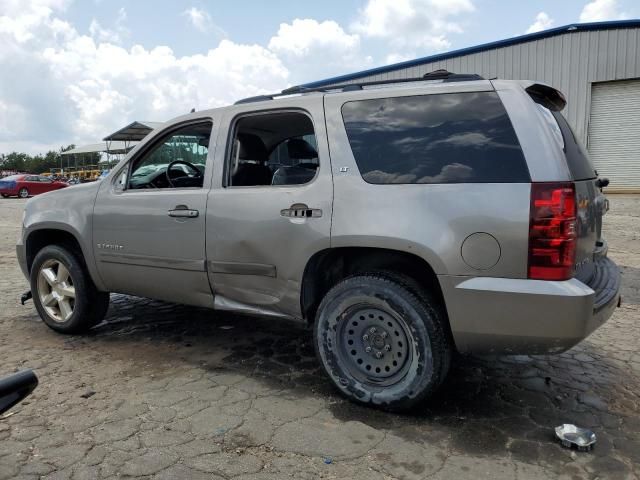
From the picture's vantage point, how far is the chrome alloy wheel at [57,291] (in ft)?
14.5

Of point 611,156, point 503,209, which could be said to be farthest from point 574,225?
point 611,156

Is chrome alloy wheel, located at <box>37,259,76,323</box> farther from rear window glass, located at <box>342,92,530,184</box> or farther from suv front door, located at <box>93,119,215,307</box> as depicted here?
rear window glass, located at <box>342,92,530,184</box>

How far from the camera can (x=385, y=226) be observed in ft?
9.33

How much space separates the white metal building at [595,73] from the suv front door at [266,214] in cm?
1216

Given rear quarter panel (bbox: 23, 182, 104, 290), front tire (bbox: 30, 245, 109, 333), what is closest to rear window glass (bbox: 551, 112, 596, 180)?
rear quarter panel (bbox: 23, 182, 104, 290)

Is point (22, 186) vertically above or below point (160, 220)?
above

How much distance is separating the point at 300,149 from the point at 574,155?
1.92m

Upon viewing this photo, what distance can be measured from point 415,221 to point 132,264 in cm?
231

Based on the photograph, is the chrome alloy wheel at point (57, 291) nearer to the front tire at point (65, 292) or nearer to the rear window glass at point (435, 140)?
A: the front tire at point (65, 292)

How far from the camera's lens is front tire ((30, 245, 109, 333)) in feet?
14.1

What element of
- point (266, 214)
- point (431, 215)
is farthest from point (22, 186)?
point (431, 215)

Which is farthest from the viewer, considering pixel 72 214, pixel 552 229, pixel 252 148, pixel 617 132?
pixel 617 132

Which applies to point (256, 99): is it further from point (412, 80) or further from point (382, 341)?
point (382, 341)

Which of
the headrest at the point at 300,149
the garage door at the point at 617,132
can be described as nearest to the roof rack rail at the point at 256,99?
the headrest at the point at 300,149
